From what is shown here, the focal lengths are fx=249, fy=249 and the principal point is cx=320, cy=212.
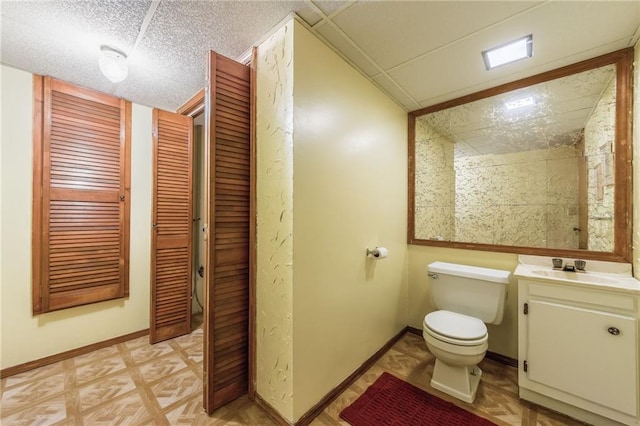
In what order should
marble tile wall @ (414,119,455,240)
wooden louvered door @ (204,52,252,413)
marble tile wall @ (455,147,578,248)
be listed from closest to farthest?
wooden louvered door @ (204,52,252,413) → marble tile wall @ (455,147,578,248) → marble tile wall @ (414,119,455,240)

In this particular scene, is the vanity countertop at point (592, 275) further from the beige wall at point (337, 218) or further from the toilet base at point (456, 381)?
the beige wall at point (337, 218)

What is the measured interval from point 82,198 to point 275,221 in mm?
1827

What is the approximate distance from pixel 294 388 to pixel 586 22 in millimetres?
2488

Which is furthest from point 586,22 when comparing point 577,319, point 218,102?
point 218,102

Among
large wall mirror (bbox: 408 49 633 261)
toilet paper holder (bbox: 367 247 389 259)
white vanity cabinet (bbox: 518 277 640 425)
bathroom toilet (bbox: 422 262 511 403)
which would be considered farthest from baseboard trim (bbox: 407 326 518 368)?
toilet paper holder (bbox: 367 247 389 259)

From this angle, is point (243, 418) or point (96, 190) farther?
point (96, 190)

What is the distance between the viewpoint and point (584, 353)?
1.38 m

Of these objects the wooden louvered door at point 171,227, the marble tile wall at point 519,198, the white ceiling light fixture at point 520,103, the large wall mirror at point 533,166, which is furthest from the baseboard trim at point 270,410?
the white ceiling light fixture at point 520,103

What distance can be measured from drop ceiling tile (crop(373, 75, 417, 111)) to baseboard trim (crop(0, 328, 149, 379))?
3.09 meters

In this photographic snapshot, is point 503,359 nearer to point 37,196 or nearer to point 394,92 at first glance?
point 394,92

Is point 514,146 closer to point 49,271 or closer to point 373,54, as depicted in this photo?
point 373,54

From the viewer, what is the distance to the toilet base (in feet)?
5.21

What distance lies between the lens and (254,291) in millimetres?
1535

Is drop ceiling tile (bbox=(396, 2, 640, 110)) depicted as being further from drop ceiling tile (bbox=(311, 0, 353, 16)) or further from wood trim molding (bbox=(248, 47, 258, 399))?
wood trim molding (bbox=(248, 47, 258, 399))
